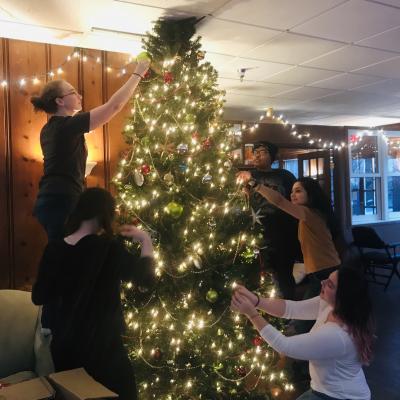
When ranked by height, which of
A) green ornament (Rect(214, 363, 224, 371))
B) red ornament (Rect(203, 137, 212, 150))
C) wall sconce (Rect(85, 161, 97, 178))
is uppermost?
red ornament (Rect(203, 137, 212, 150))

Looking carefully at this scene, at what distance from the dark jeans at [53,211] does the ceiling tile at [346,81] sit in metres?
3.31

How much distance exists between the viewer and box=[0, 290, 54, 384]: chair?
238cm

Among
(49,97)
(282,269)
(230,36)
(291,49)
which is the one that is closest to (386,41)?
(291,49)

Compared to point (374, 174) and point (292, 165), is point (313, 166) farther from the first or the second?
point (374, 174)

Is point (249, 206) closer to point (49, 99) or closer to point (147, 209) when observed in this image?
point (147, 209)

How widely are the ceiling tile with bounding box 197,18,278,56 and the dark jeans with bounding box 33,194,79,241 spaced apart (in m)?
1.61

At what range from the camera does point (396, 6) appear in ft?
8.98

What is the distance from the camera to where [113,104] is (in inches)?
95.4

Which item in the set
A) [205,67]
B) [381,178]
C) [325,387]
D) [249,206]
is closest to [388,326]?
[249,206]

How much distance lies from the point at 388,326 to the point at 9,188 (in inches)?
149

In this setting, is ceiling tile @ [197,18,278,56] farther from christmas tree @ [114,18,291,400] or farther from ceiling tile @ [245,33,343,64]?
christmas tree @ [114,18,291,400]

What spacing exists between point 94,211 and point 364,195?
7139 millimetres

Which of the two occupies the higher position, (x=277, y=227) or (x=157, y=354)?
(x=277, y=227)

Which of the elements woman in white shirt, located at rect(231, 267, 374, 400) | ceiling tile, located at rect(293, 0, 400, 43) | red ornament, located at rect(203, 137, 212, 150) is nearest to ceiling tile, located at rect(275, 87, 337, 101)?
ceiling tile, located at rect(293, 0, 400, 43)
